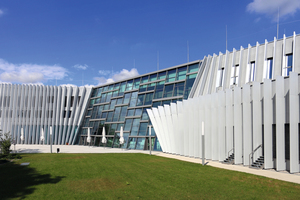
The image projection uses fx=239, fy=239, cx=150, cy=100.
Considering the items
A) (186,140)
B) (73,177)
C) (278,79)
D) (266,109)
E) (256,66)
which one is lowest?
(73,177)

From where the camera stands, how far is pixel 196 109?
26.6m

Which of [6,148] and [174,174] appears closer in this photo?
[174,174]

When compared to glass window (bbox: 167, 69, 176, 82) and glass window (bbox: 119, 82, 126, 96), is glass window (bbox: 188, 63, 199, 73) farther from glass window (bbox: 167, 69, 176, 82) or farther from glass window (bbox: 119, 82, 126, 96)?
glass window (bbox: 119, 82, 126, 96)

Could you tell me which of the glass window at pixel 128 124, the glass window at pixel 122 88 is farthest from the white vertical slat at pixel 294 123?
the glass window at pixel 122 88

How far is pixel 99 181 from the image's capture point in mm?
14273

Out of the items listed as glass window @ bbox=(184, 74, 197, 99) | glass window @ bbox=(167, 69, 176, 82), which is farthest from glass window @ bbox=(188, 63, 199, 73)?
glass window @ bbox=(167, 69, 176, 82)

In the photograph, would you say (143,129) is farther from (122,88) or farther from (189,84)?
(122,88)

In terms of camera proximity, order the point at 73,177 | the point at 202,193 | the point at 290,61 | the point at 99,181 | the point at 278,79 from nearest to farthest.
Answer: the point at 202,193 < the point at 99,181 < the point at 73,177 < the point at 278,79 < the point at 290,61

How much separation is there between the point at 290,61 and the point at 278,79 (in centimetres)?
1014

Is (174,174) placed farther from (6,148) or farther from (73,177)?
(6,148)

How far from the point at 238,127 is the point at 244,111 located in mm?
1586

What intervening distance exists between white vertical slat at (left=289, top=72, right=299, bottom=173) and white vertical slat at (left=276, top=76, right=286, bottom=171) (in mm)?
865

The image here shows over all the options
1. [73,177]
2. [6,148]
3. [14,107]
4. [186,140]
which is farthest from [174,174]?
[14,107]

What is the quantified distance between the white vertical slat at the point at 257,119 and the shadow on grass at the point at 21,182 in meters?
15.0
